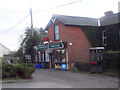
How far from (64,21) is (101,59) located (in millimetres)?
6454

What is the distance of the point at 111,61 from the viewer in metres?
13.7

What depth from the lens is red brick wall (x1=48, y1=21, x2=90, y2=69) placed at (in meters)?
18.8

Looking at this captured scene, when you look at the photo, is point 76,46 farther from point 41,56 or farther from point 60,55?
point 41,56

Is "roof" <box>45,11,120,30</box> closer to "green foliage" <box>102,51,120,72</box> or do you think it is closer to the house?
the house

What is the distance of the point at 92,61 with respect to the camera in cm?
1522

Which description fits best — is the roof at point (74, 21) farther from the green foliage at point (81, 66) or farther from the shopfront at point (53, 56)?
the green foliage at point (81, 66)

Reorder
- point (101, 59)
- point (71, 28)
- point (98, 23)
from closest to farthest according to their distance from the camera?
1. point (101, 59)
2. point (71, 28)
3. point (98, 23)

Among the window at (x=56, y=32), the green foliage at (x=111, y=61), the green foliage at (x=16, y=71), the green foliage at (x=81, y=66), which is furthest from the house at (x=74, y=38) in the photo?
the green foliage at (x=16, y=71)

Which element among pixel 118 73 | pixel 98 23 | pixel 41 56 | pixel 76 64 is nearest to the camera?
pixel 118 73

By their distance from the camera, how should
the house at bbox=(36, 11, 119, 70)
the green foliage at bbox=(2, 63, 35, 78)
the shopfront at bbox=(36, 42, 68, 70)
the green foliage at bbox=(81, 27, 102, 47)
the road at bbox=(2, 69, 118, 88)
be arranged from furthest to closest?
the green foliage at bbox=(81, 27, 102, 47) < the shopfront at bbox=(36, 42, 68, 70) < the house at bbox=(36, 11, 119, 70) < the green foliage at bbox=(2, 63, 35, 78) < the road at bbox=(2, 69, 118, 88)

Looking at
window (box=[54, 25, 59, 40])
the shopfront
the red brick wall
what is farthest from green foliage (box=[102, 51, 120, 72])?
window (box=[54, 25, 59, 40])

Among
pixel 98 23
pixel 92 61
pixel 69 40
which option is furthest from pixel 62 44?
pixel 98 23

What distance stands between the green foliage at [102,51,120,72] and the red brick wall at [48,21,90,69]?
4.77 meters

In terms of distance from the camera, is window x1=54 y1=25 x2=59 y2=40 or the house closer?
the house
